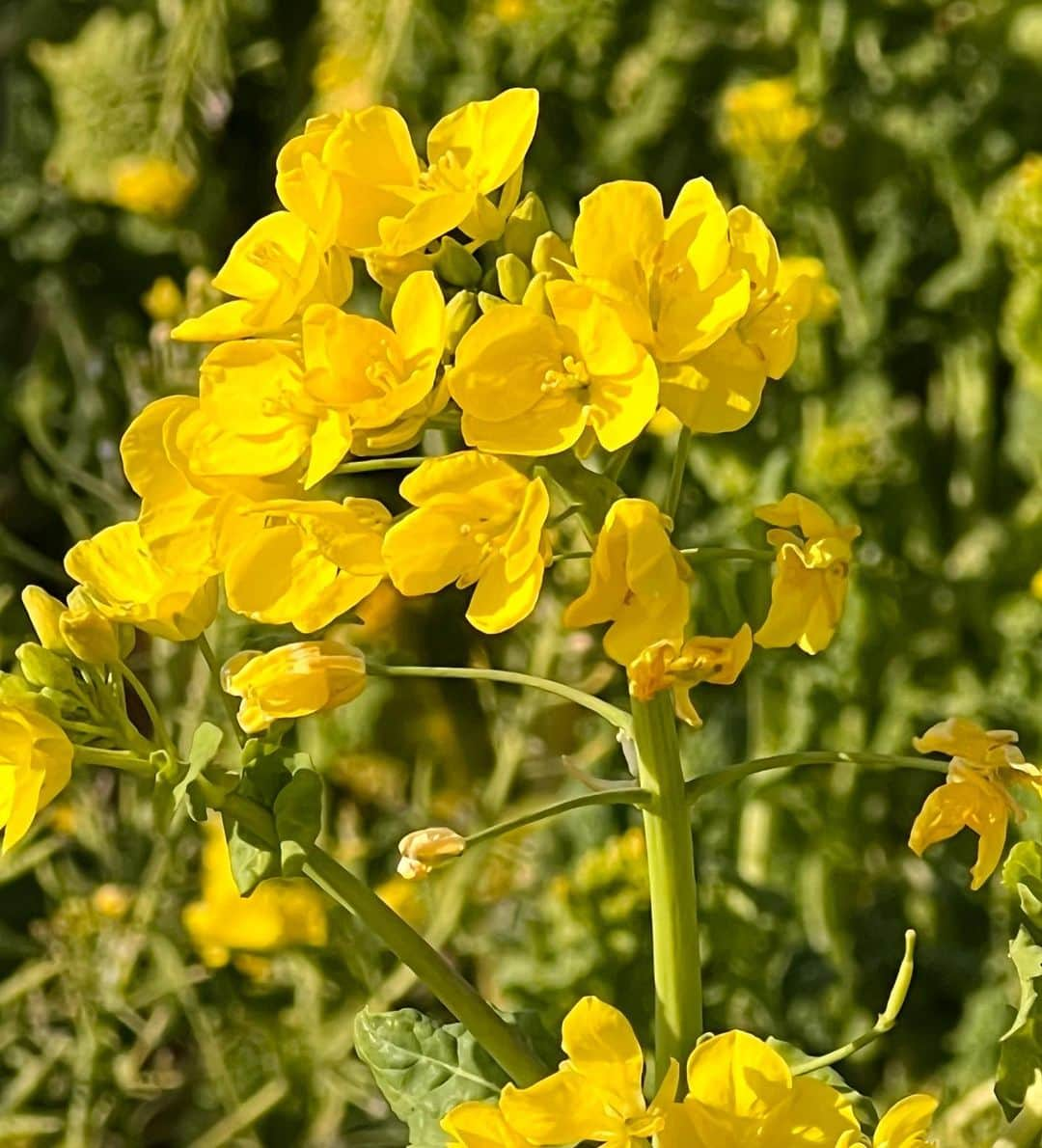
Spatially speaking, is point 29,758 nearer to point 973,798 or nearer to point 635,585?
point 635,585

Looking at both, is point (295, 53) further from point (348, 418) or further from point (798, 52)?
point (348, 418)

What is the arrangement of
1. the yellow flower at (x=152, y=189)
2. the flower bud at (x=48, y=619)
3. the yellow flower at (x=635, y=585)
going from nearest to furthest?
the yellow flower at (x=635, y=585) → the flower bud at (x=48, y=619) → the yellow flower at (x=152, y=189)

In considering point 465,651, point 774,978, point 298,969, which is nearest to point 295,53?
point 465,651

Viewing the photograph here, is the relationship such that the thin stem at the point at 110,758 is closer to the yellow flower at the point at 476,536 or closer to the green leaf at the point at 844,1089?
the yellow flower at the point at 476,536

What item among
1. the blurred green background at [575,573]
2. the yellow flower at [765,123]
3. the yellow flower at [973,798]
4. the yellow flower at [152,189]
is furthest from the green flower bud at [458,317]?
the yellow flower at [152,189]

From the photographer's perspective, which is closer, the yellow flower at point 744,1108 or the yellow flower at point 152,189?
the yellow flower at point 744,1108

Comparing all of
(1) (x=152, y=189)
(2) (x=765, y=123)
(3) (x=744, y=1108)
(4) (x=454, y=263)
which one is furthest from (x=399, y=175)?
(1) (x=152, y=189)

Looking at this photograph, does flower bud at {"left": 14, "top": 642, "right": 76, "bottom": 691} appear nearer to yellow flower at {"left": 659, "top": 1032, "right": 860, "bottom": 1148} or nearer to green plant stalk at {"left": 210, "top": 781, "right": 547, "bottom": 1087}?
green plant stalk at {"left": 210, "top": 781, "right": 547, "bottom": 1087}
